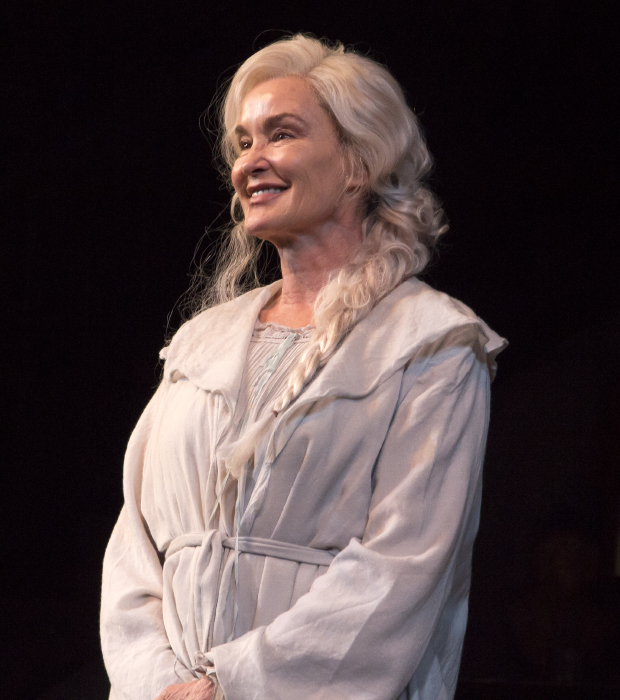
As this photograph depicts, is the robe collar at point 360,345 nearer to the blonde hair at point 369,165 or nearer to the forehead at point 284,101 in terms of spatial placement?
the blonde hair at point 369,165

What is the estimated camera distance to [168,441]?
57.2 inches

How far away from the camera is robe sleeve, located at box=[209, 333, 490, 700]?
1.17 m

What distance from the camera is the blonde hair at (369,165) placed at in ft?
4.73

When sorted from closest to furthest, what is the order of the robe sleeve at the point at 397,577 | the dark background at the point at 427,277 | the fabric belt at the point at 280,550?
the robe sleeve at the point at 397,577 < the fabric belt at the point at 280,550 < the dark background at the point at 427,277

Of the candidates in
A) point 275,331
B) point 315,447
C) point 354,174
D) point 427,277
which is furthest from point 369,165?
point 427,277

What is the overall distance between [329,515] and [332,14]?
1247 mm

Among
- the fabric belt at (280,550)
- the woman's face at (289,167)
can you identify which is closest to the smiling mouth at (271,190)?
the woman's face at (289,167)

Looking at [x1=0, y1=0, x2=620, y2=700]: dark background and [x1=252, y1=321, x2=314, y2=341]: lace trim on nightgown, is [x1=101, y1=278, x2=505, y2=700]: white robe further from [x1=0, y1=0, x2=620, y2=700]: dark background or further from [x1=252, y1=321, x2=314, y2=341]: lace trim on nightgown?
[x1=0, y1=0, x2=620, y2=700]: dark background

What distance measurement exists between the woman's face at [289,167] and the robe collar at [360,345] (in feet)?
0.61

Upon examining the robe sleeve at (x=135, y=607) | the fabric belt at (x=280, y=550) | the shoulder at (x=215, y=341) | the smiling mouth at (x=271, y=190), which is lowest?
the robe sleeve at (x=135, y=607)

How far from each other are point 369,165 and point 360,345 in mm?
358

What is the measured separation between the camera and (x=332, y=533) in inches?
50.6

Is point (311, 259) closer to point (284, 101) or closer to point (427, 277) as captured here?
point (284, 101)

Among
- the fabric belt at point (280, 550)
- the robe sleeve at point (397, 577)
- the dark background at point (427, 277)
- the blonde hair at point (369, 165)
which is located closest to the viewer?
the robe sleeve at point (397, 577)
